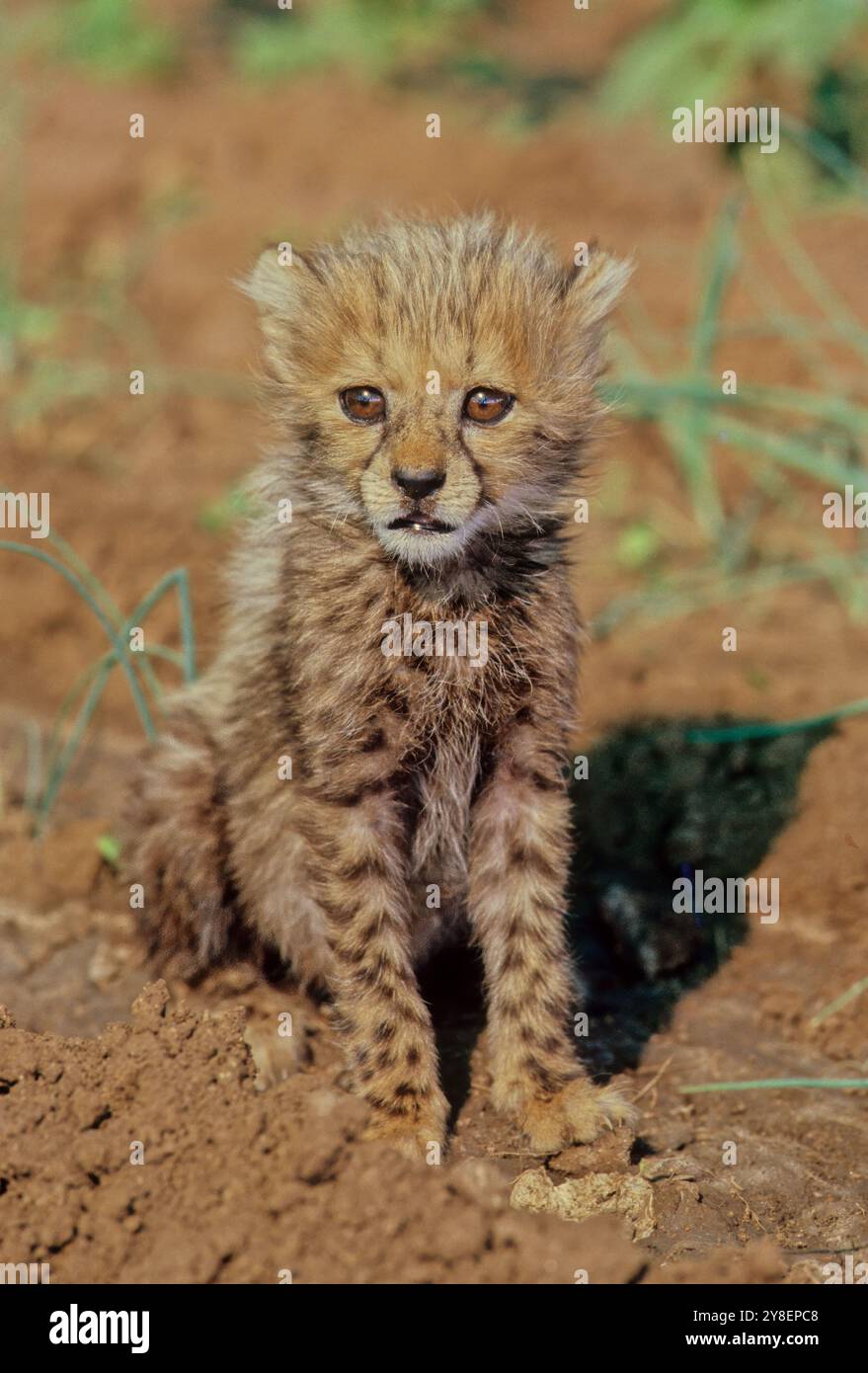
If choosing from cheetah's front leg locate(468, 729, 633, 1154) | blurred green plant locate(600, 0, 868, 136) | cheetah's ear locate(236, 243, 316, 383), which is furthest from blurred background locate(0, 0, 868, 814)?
cheetah's front leg locate(468, 729, 633, 1154)

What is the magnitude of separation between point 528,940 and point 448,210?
243 cm

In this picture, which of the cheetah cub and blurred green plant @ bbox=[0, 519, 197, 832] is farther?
blurred green plant @ bbox=[0, 519, 197, 832]

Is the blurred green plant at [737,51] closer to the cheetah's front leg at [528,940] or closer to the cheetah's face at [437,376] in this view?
the cheetah's face at [437,376]

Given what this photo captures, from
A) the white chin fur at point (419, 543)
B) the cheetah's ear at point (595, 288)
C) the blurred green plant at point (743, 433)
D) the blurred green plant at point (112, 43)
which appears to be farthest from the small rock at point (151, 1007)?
the blurred green plant at point (112, 43)

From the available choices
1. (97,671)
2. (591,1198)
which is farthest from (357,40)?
(591,1198)

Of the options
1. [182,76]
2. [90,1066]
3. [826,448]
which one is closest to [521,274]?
[90,1066]

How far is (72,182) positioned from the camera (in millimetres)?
9023

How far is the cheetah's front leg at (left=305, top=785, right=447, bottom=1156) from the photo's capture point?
323 centimetres

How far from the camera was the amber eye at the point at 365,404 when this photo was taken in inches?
126

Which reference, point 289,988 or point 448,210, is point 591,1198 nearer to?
point 289,988

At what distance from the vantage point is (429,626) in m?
3.35

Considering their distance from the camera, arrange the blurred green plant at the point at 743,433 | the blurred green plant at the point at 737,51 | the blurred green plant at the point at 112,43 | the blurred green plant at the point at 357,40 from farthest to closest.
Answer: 1. the blurred green plant at the point at 112,43
2. the blurred green plant at the point at 357,40
3. the blurred green plant at the point at 737,51
4. the blurred green plant at the point at 743,433

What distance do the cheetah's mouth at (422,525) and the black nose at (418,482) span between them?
5 cm

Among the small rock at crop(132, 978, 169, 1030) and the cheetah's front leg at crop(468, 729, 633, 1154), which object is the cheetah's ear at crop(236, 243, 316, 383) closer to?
the cheetah's front leg at crop(468, 729, 633, 1154)
